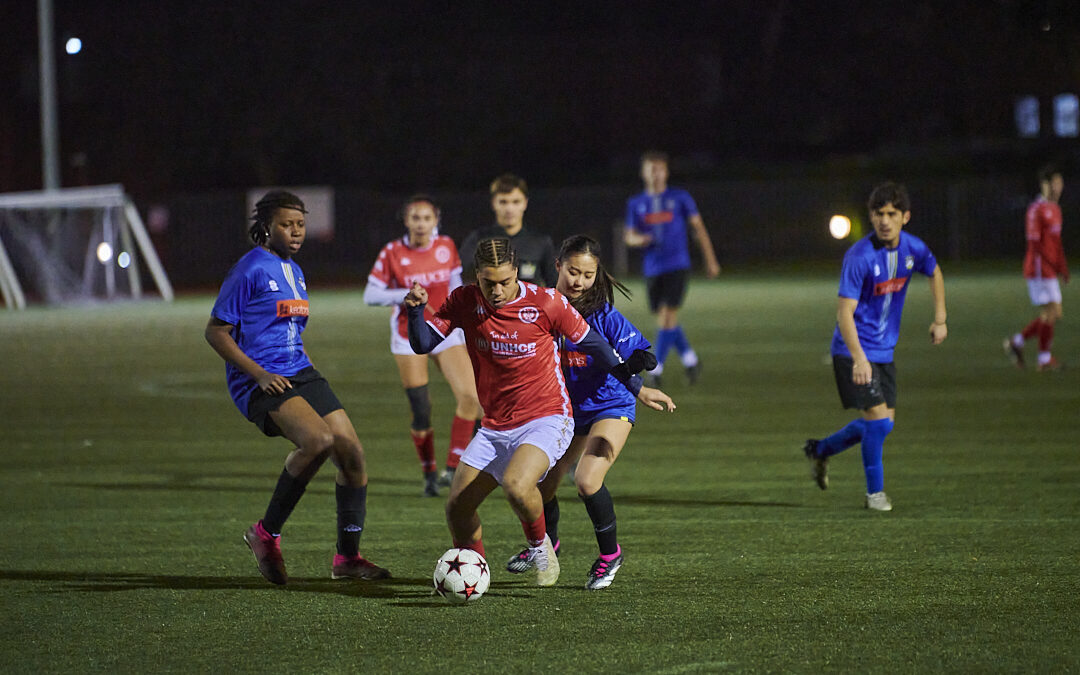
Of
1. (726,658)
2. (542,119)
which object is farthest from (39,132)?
(726,658)

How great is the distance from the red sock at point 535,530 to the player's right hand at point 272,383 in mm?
1240

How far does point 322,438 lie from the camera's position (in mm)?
6469

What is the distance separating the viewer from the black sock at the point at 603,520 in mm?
6434

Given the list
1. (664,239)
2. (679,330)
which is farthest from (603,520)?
(664,239)

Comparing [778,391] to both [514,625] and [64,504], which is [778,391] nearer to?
[64,504]

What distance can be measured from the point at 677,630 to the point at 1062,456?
17.3 feet

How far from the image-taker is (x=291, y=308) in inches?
261

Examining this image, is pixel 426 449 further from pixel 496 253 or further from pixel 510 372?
pixel 496 253

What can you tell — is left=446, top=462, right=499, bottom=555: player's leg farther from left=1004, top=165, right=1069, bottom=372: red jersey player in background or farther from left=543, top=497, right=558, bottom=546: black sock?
left=1004, top=165, right=1069, bottom=372: red jersey player in background

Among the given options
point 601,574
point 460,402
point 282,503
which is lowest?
point 601,574

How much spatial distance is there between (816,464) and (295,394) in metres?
3.61

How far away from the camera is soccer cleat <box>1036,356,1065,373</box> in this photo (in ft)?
49.9

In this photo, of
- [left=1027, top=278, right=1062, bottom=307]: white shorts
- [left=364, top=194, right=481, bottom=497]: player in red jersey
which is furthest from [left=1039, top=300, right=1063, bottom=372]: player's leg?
[left=364, top=194, right=481, bottom=497]: player in red jersey

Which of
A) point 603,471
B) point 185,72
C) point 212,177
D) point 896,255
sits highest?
point 185,72
